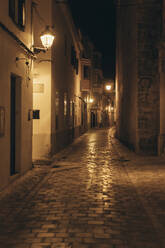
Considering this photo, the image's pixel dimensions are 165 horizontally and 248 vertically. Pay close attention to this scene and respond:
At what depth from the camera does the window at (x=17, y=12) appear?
8219 mm

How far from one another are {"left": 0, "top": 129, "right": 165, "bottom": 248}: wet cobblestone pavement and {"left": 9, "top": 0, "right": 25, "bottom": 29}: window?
4793mm

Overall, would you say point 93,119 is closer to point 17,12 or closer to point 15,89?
point 15,89

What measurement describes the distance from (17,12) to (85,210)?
6.28 m

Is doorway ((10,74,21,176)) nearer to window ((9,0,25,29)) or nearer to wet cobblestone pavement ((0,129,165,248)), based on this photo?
wet cobblestone pavement ((0,129,165,248))

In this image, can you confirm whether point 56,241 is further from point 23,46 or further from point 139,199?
point 23,46

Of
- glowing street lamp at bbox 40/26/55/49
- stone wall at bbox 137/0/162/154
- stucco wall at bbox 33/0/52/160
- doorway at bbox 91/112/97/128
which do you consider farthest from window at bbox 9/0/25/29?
doorway at bbox 91/112/97/128

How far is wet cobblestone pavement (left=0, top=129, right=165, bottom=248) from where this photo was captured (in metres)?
4.45

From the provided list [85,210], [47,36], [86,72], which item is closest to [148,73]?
[47,36]

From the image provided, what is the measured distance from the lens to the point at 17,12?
8.88 meters

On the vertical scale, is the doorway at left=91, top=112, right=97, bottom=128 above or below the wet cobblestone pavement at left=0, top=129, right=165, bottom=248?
above

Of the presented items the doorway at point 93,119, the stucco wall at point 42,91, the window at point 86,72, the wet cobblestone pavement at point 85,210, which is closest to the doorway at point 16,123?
the wet cobblestone pavement at point 85,210

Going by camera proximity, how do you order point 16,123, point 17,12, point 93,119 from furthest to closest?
point 93,119 → point 16,123 → point 17,12

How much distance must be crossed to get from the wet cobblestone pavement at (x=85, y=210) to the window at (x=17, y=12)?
4.79 m

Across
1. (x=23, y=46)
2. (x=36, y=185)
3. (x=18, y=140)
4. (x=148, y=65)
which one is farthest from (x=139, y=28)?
(x=36, y=185)
